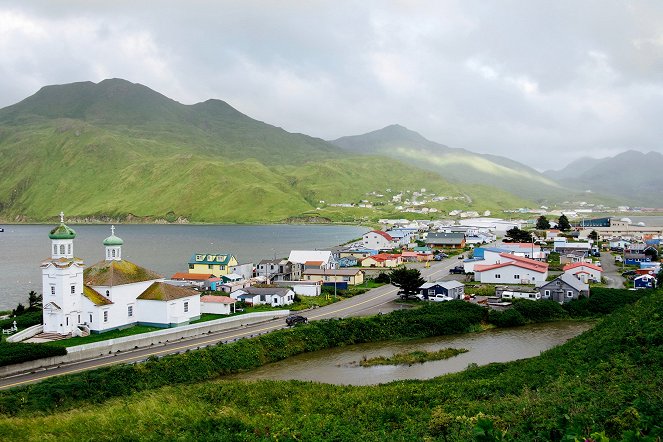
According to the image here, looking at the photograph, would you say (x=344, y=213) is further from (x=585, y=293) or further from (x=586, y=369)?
(x=586, y=369)

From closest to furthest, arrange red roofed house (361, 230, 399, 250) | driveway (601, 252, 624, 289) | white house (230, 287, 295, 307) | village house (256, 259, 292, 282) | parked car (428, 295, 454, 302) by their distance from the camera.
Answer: white house (230, 287, 295, 307), parked car (428, 295, 454, 302), driveway (601, 252, 624, 289), village house (256, 259, 292, 282), red roofed house (361, 230, 399, 250)

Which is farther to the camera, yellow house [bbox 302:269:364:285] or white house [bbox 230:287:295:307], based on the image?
Answer: yellow house [bbox 302:269:364:285]

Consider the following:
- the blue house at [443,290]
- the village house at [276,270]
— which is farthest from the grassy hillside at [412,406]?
the village house at [276,270]

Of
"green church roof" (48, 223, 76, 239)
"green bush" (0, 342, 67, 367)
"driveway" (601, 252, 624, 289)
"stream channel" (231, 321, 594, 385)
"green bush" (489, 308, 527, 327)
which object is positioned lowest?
"stream channel" (231, 321, 594, 385)

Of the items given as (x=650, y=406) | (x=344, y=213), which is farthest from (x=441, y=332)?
(x=344, y=213)

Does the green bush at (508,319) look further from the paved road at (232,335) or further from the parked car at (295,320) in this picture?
the parked car at (295,320)

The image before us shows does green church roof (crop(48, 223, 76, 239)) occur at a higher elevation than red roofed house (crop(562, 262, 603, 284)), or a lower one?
higher

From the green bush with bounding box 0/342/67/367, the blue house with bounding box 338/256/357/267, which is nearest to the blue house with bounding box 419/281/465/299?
the blue house with bounding box 338/256/357/267

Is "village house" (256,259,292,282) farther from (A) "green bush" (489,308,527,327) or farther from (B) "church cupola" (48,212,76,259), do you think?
(B) "church cupola" (48,212,76,259)
